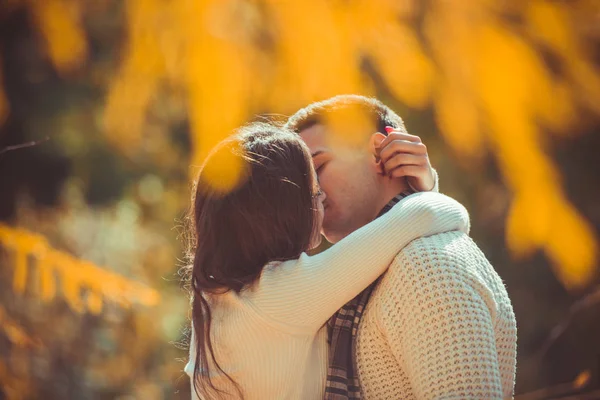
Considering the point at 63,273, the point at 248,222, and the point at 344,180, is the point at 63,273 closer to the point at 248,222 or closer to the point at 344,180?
the point at 248,222

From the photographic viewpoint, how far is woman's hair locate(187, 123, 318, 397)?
1.95 m

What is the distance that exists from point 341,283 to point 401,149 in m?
0.49

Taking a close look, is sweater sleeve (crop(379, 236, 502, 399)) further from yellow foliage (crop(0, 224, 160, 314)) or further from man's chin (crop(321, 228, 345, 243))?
yellow foliage (crop(0, 224, 160, 314))

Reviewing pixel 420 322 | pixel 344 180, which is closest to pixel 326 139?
pixel 344 180

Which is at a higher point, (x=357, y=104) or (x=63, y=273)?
(x=357, y=104)

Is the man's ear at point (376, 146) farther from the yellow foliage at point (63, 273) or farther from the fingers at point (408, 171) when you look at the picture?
the yellow foliage at point (63, 273)

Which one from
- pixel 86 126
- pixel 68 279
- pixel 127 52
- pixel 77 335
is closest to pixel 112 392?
pixel 77 335

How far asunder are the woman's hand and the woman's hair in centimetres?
25

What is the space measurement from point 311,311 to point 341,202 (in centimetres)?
49

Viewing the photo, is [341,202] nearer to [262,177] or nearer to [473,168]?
[262,177]

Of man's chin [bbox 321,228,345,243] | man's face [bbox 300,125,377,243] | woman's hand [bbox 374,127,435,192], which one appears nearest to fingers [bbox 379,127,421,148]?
woman's hand [bbox 374,127,435,192]

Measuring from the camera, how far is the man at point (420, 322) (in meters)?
1.58

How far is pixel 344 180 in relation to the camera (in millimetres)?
2178

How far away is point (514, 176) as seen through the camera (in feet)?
4.21
